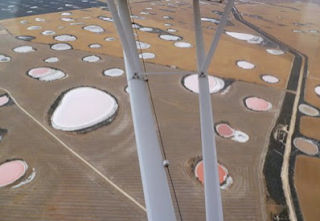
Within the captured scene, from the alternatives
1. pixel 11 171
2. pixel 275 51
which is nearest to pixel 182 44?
pixel 275 51

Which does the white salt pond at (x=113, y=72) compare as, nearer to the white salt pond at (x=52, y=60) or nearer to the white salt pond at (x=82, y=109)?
the white salt pond at (x=82, y=109)

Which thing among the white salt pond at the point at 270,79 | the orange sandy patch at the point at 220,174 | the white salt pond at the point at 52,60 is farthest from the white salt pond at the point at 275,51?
the white salt pond at the point at 52,60

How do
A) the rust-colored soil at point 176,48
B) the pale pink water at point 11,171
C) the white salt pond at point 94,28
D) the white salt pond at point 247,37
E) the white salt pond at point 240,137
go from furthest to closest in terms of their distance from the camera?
1. the white salt pond at point 247,37
2. the white salt pond at point 94,28
3. the rust-colored soil at point 176,48
4. the white salt pond at point 240,137
5. the pale pink water at point 11,171

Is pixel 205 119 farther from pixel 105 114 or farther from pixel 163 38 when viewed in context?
pixel 163 38

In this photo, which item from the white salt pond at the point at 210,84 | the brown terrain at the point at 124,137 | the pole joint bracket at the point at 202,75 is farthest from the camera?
the white salt pond at the point at 210,84

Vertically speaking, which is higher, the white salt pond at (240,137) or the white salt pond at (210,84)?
the white salt pond at (210,84)

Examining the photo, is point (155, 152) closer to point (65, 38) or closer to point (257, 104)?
point (257, 104)
